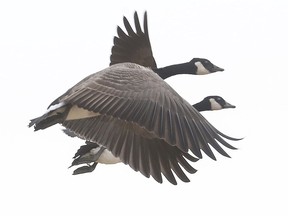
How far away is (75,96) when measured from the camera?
9.71 metres

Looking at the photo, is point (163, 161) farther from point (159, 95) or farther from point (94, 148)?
point (94, 148)

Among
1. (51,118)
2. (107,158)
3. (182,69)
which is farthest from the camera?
(182,69)

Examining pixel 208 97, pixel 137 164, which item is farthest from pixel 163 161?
pixel 208 97

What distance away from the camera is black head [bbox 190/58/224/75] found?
1332cm

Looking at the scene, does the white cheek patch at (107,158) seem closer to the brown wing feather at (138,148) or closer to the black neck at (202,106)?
the brown wing feather at (138,148)

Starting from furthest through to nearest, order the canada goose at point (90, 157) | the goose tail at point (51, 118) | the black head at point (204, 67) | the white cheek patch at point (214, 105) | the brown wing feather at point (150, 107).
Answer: the black head at point (204, 67) < the white cheek patch at point (214, 105) < the canada goose at point (90, 157) < the goose tail at point (51, 118) < the brown wing feather at point (150, 107)

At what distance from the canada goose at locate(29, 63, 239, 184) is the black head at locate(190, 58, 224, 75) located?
2.99 meters

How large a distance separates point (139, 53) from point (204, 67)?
1101 mm

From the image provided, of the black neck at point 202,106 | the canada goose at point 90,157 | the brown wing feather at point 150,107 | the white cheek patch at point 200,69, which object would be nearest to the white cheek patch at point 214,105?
the black neck at point 202,106

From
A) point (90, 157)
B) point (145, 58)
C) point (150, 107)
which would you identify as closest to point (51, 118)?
point (150, 107)

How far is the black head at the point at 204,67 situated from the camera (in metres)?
13.3

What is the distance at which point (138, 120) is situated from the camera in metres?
9.08

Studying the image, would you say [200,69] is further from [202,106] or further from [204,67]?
[202,106]

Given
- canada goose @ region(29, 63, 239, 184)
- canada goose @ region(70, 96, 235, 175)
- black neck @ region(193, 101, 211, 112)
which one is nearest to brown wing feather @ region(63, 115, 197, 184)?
canada goose @ region(29, 63, 239, 184)
